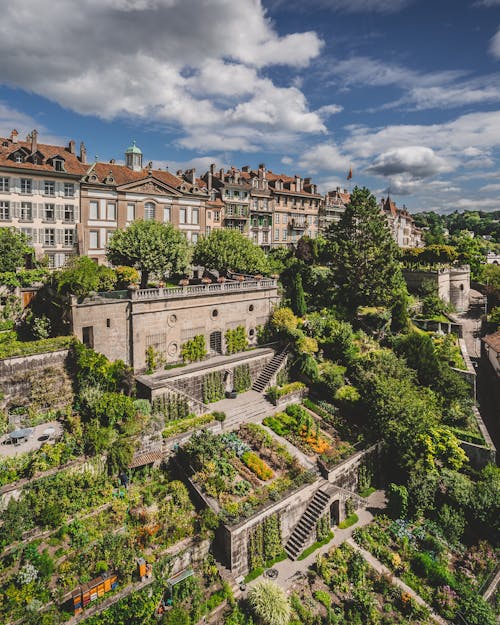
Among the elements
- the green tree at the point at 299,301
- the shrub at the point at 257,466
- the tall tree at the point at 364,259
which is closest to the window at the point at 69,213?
the green tree at the point at 299,301

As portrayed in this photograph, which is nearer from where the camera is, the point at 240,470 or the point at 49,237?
the point at 240,470

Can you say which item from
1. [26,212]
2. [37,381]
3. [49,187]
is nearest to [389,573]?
[37,381]

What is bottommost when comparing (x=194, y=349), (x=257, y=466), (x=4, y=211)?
(x=257, y=466)

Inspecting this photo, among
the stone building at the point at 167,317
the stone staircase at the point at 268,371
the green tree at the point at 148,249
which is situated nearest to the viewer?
the stone building at the point at 167,317

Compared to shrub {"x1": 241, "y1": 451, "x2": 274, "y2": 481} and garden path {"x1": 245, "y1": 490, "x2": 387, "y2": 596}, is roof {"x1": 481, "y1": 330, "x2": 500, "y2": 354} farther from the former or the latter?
shrub {"x1": 241, "y1": 451, "x2": 274, "y2": 481}

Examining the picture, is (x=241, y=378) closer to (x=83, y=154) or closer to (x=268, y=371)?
(x=268, y=371)

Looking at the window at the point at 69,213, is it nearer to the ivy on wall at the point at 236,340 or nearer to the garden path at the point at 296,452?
the ivy on wall at the point at 236,340

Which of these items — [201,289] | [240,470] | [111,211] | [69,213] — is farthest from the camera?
[111,211]

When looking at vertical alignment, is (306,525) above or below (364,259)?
below

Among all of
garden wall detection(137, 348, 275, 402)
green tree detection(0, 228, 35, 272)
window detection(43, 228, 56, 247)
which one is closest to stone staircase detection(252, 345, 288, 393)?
garden wall detection(137, 348, 275, 402)
